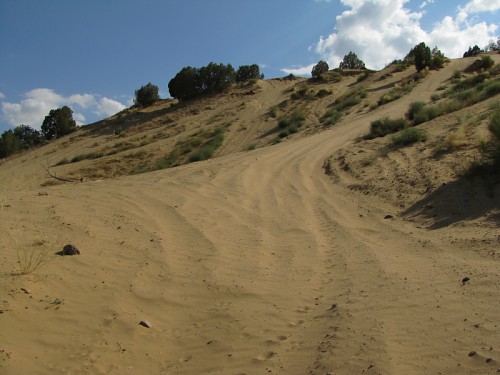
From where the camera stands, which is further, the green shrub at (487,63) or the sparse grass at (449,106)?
the green shrub at (487,63)

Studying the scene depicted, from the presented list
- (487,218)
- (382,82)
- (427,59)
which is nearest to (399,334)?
(487,218)

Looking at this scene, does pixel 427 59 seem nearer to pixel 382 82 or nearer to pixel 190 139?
pixel 382 82

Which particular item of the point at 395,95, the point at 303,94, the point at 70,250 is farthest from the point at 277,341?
the point at 303,94

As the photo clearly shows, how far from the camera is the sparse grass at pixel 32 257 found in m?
4.10

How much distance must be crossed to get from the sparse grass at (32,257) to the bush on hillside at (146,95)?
3602cm

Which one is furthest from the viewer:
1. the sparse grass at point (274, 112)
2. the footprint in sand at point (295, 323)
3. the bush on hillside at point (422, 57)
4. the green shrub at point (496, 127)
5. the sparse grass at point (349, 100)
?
the bush on hillside at point (422, 57)

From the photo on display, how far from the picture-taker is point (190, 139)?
77.8 feet

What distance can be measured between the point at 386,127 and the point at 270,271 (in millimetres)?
8326

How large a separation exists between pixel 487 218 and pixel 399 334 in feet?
8.96

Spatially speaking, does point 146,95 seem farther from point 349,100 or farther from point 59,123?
point 349,100

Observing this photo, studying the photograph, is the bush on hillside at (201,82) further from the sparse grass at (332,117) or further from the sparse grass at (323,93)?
the sparse grass at (332,117)

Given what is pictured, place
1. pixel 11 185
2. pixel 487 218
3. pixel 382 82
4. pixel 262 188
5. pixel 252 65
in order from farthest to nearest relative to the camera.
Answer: pixel 252 65 → pixel 382 82 → pixel 11 185 → pixel 262 188 → pixel 487 218

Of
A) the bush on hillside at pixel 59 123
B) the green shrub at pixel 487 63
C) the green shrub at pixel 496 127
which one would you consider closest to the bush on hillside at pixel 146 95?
the bush on hillside at pixel 59 123

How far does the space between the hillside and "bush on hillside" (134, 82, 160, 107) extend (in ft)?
103
